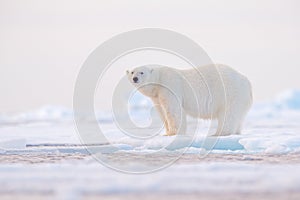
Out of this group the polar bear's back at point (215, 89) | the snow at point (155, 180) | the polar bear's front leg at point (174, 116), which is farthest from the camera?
the polar bear's back at point (215, 89)

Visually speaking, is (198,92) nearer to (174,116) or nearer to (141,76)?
(174,116)

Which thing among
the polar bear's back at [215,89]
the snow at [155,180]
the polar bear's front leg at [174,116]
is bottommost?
the snow at [155,180]

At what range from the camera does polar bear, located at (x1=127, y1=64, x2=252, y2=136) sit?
8773mm

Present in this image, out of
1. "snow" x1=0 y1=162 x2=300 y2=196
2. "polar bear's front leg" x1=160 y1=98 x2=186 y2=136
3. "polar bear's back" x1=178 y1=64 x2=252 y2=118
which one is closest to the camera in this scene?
"snow" x1=0 y1=162 x2=300 y2=196

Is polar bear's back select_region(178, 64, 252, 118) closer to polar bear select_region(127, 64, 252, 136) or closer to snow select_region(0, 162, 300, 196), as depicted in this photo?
polar bear select_region(127, 64, 252, 136)

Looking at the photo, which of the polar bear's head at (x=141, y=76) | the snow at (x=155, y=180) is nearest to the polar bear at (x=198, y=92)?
the polar bear's head at (x=141, y=76)

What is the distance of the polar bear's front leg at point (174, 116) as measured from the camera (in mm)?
8680

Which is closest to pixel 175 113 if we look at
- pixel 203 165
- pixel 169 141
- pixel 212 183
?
pixel 169 141

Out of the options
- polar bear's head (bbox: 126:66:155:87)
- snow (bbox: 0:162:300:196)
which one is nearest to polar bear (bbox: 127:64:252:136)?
polar bear's head (bbox: 126:66:155:87)

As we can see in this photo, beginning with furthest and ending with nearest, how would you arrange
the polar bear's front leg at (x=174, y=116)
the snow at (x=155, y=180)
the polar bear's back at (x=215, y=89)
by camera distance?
the polar bear's back at (x=215, y=89), the polar bear's front leg at (x=174, y=116), the snow at (x=155, y=180)

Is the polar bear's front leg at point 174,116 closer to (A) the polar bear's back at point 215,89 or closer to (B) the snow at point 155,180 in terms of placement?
(A) the polar bear's back at point 215,89

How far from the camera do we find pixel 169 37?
880cm

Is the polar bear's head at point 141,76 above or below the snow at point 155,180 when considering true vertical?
above

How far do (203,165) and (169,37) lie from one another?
3.73 metres
